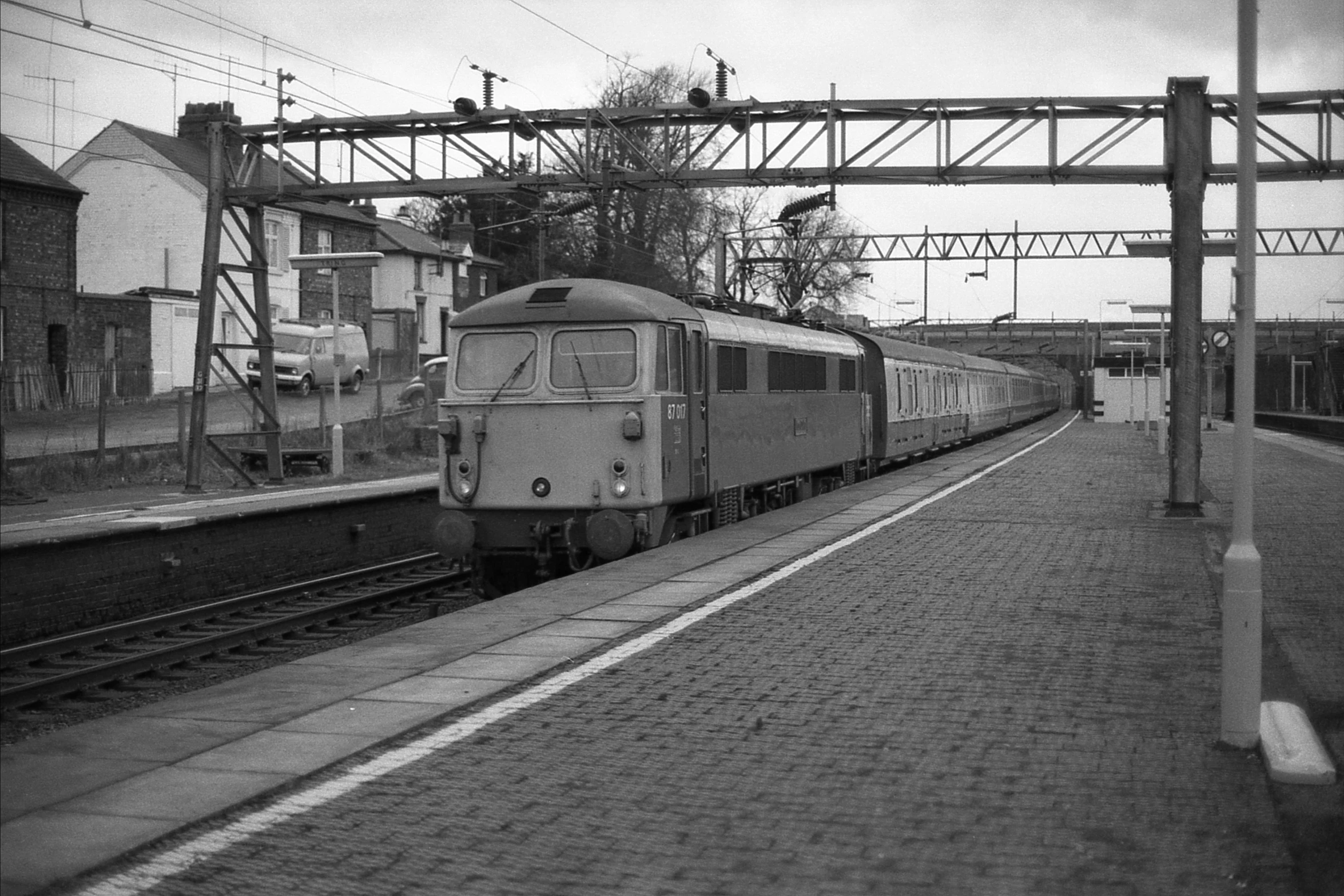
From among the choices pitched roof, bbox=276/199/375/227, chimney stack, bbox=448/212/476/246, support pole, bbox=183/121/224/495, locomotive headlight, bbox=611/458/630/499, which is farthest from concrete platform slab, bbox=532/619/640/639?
chimney stack, bbox=448/212/476/246

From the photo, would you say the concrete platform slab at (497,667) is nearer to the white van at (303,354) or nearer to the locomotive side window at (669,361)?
the locomotive side window at (669,361)

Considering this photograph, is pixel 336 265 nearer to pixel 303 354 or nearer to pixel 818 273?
pixel 303 354

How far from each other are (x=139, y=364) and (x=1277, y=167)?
3244 centimetres

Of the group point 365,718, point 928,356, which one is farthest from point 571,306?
point 928,356

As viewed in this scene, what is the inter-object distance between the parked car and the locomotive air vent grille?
963 inches

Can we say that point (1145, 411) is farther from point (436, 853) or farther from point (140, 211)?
point (436, 853)

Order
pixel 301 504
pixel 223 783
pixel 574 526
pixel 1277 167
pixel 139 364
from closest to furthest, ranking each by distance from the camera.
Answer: pixel 223 783, pixel 574 526, pixel 301 504, pixel 1277 167, pixel 139 364

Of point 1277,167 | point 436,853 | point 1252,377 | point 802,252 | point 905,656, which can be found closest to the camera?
point 436,853

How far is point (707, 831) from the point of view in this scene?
5.88m

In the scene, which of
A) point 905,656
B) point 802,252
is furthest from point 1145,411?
point 905,656

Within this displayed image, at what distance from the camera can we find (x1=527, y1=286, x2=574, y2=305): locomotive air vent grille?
1462 centimetres

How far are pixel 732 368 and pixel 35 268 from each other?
2970 centimetres

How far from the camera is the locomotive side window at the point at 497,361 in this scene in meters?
14.5

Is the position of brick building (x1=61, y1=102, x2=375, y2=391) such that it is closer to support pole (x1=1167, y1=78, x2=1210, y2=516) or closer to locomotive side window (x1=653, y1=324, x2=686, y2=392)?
support pole (x1=1167, y1=78, x2=1210, y2=516)
